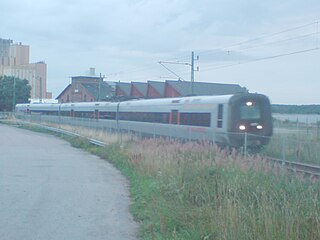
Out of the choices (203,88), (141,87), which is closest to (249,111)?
(203,88)

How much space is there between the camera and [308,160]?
19.7 m

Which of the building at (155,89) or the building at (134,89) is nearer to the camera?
the building at (134,89)

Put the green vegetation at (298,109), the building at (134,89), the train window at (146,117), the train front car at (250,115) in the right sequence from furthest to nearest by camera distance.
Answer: the building at (134,89)
the green vegetation at (298,109)
the train window at (146,117)
the train front car at (250,115)

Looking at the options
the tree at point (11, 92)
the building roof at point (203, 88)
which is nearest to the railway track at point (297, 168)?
the building roof at point (203, 88)

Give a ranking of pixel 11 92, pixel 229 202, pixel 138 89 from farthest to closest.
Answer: pixel 11 92
pixel 138 89
pixel 229 202

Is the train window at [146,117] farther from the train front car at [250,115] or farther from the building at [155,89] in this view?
the building at [155,89]

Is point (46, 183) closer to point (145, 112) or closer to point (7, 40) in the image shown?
point (145, 112)

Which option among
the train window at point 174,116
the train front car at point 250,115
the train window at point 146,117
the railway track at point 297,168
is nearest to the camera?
the railway track at point 297,168

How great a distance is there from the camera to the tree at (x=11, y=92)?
9950 centimetres

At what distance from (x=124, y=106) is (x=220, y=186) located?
32.3m

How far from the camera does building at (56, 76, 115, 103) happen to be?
280 feet

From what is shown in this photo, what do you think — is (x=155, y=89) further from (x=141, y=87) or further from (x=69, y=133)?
(x=69, y=133)

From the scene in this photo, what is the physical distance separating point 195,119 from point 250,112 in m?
3.36

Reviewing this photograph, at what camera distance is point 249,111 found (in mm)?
26328
